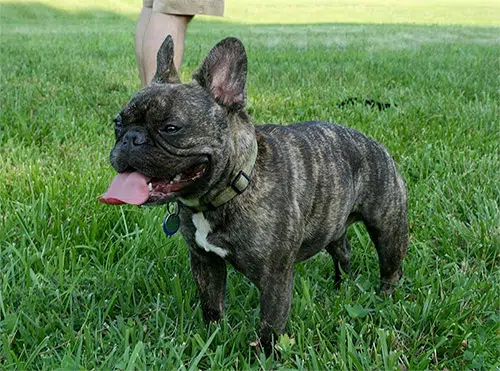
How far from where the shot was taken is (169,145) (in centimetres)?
212

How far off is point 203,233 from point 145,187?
32 cm

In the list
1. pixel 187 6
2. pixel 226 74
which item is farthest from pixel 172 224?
pixel 187 6

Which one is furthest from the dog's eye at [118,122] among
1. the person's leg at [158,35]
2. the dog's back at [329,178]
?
the person's leg at [158,35]

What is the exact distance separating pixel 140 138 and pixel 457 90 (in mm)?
5099

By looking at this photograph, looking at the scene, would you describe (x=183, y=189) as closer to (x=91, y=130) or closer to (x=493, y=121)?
(x=91, y=130)

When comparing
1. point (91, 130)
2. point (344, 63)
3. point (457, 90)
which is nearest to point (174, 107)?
point (91, 130)

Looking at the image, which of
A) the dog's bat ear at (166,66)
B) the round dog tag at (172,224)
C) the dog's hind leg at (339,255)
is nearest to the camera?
the round dog tag at (172,224)

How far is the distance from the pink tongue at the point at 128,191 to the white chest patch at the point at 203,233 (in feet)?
0.90

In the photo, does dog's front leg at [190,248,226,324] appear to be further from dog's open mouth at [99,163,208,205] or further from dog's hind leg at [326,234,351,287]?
dog's hind leg at [326,234,351,287]

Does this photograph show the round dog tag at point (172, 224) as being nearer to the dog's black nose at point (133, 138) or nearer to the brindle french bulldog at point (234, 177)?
the brindle french bulldog at point (234, 177)

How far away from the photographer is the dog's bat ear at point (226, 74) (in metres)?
2.32

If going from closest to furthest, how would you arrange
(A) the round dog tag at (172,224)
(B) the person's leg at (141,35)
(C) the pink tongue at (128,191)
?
(C) the pink tongue at (128,191)
(A) the round dog tag at (172,224)
(B) the person's leg at (141,35)

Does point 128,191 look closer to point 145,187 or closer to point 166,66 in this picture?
point 145,187

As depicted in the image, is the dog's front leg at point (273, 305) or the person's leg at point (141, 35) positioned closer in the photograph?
the dog's front leg at point (273, 305)
